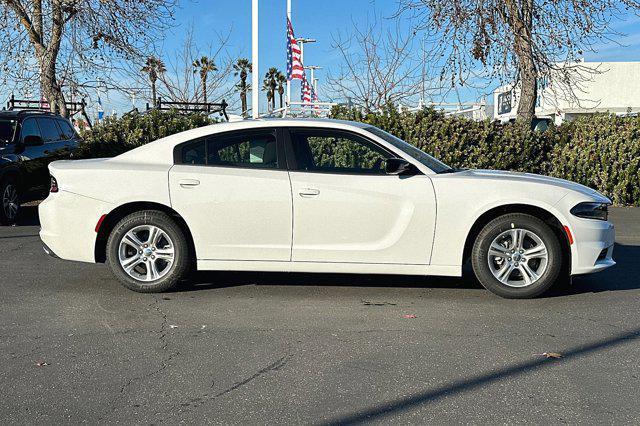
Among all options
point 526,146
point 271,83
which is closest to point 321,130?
point 526,146

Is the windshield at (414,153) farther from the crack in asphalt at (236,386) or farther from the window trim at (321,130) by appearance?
the crack in asphalt at (236,386)

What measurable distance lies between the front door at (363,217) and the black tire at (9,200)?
6.63 m

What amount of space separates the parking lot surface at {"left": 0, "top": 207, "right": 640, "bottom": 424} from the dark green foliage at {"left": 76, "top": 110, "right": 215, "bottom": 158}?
586 centimetres

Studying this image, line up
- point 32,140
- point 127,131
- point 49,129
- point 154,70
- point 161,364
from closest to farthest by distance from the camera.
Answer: point 161,364 < point 32,140 < point 49,129 < point 127,131 < point 154,70

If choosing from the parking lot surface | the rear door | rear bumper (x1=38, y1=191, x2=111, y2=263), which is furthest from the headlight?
rear bumper (x1=38, y1=191, x2=111, y2=263)

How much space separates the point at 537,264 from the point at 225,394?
341 centimetres

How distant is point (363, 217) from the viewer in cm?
606

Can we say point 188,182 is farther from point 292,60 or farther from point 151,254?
point 292,60

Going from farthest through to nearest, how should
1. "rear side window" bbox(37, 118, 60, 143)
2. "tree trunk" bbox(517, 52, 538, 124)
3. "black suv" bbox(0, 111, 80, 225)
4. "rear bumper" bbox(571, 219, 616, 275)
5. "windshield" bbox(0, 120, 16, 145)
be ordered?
"tree trunk" bbox(517, 52, 538, 124)
"rear side window" bbox(37, 118, 60, 143)
"windshield" bbox(0, 120, 16, 145)
"black suv" bbox(0, 111, 80, 225)
"rear bumper" bbox(571, 219, 616, 275)

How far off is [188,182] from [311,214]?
3.87 ft

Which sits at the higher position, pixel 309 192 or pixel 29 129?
pixel 29 129

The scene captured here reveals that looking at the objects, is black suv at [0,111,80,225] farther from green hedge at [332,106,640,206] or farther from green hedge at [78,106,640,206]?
green hedge at [332,106,640,206]

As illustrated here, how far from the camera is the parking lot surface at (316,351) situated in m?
3.75

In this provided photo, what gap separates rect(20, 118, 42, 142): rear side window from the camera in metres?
11.5
